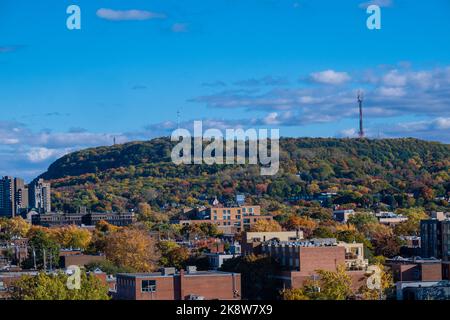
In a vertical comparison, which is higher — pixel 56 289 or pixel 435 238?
pixel 435 238

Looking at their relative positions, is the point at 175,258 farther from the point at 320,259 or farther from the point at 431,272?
the point at 431,272

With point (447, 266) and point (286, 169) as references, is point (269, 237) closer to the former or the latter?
point (447, 266)

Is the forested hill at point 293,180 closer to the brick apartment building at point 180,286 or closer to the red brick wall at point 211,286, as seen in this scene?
the red brick wall at point 211,286

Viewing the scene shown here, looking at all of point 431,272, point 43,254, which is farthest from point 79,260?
point 431,272

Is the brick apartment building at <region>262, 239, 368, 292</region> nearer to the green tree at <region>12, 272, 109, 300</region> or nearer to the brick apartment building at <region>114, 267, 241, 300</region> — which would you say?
the brick apartment building at <region>114, 267, 241, 300</region>

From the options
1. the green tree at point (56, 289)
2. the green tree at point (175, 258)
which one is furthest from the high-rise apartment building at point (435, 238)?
the green tree at point (56, 289)

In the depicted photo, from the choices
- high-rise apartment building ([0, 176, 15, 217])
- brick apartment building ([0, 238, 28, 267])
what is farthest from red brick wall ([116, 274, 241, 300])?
high-rise apartment building ([0, 176, 15, 217])
